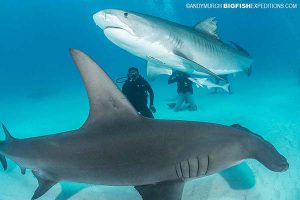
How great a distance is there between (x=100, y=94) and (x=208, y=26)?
10.4 feet

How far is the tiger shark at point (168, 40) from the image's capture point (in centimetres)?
413

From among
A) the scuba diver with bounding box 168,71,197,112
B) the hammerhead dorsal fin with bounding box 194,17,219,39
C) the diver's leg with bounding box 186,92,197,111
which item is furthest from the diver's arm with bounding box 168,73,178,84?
the hammerhead dorsal fin with bounding box 194,17,219,39

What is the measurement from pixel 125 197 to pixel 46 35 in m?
156

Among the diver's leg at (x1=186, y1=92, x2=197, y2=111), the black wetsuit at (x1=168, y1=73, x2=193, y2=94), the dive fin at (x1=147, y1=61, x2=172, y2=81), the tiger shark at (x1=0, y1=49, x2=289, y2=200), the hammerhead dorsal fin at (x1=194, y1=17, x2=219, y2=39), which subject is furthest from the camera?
the diver's leg at (x1=186, y1=92, x2=197, y2=111)

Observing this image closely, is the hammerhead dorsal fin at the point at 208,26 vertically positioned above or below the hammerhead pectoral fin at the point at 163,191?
above

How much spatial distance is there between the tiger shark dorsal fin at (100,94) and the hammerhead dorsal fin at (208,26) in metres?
2.90

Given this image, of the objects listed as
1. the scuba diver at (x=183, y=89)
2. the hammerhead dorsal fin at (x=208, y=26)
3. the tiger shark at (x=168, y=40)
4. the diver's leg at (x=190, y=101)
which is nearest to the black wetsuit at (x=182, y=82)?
the scuba diver at (x=183, y=89)

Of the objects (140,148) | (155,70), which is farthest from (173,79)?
(140,148)

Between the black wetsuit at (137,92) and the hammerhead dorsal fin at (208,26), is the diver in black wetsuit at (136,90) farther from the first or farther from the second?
the hammerhead dorsal fin at (208,26)

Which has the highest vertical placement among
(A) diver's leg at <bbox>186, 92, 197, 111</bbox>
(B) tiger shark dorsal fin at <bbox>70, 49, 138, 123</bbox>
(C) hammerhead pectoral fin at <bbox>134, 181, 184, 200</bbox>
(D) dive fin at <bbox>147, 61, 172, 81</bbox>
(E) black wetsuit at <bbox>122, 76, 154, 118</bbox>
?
(B) tiger shark dorsal fin at <bbox>70, 49, 138, 123</bbox>

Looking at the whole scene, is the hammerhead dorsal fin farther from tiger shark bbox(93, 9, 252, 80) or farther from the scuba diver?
the scuba diver

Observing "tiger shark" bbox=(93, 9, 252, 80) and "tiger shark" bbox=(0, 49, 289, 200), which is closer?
"tiger shark" bbox=(0, 49, 289, 200)

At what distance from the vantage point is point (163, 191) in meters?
2.73

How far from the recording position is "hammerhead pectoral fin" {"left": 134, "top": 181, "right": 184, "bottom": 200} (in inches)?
106
